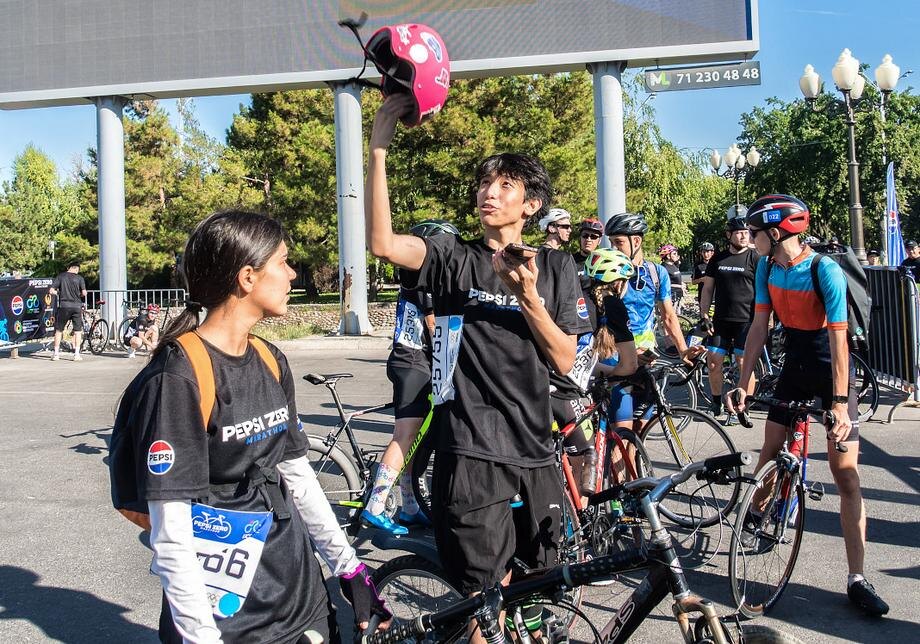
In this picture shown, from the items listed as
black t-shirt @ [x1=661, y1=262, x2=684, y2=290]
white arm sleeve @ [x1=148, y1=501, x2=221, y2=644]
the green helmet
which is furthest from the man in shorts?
white arm sleeve @ [x1=148, y1=501, x2=221, y2=644]

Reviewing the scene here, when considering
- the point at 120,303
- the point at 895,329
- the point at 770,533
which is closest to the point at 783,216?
the point at 770,533

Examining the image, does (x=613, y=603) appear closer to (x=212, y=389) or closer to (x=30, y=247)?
(x=212, y=389)

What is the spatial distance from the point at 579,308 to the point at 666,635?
185cm

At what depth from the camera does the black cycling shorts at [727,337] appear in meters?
9.27

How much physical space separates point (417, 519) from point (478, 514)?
2.95m

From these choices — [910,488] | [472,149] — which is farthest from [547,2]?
[910,488]

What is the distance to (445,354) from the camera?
285 cm

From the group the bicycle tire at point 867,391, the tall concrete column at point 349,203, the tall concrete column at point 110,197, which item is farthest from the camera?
the tall concrete column at point 110,197

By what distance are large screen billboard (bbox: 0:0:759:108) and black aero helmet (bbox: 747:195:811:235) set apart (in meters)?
14.5

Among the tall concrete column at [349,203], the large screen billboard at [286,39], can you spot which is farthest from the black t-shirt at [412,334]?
the tall concrete column at [349,203]

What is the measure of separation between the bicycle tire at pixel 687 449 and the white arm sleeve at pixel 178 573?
12.2ft

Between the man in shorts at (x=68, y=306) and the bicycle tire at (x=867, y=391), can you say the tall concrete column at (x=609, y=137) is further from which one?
the man in shorts at (x=68, y=306)

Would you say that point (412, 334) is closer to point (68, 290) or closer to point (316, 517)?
point (316, 517)

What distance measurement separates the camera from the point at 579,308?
298 cm
